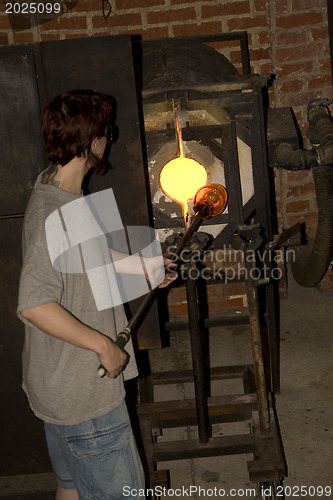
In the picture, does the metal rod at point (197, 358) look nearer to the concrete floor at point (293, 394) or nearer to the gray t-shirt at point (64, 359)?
the concrete floor at point (293, 394)

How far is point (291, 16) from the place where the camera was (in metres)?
3.77

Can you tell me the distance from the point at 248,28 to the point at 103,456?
9.77ft

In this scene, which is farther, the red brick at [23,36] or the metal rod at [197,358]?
the red brick at [23,36]

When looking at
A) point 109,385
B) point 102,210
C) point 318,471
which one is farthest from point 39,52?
point 318,471

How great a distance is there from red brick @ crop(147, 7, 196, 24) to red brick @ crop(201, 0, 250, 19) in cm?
8

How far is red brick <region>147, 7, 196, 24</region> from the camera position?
370cm

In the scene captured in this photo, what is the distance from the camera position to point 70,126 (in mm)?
1633

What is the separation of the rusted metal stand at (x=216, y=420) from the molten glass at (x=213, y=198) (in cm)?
38

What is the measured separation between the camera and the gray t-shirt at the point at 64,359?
5.15 feet

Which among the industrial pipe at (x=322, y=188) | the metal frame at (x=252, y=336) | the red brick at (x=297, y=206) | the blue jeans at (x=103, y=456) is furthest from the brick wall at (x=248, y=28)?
the blue jeans at (x=103, y=456)

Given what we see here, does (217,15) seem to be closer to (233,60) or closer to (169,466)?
(233,60)

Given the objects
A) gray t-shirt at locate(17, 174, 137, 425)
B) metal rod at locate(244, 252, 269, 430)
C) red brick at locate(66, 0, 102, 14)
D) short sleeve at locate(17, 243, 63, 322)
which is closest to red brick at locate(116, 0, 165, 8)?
red brick at locate(66, 0, 102, 14)

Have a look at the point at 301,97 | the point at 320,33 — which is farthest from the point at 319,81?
the point at 320,33

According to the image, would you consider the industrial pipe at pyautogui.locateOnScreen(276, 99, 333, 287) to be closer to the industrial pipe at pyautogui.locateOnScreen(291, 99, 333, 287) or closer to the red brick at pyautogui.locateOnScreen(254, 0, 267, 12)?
the industrial pipe at pyautogui.locateOnScreen(291, 99, 333, 287)
